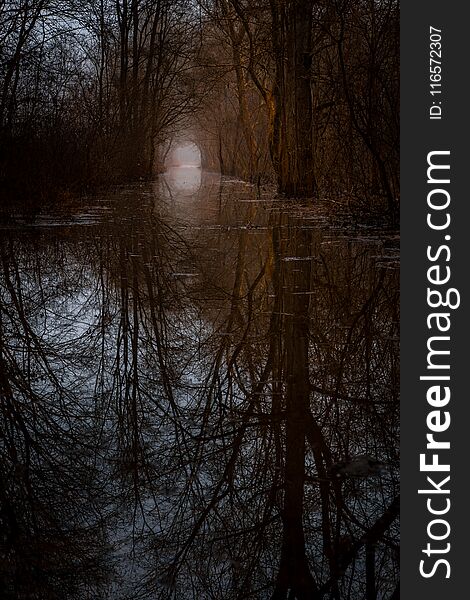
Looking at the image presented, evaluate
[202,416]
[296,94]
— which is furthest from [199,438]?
[296,94]

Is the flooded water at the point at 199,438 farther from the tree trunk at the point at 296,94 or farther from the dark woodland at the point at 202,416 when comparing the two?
the tree trunk at the point at 296,94

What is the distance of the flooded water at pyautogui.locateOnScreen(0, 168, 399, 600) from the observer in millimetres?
1473

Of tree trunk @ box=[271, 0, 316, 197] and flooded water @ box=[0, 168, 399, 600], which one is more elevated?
tree trunk @ box=[271, 0, 316, 197]

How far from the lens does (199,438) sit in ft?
7.25

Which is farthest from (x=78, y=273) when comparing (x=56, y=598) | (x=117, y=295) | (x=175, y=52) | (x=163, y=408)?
(x=175, y=52)

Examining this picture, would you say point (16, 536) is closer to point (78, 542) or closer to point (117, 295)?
point (78, 542)

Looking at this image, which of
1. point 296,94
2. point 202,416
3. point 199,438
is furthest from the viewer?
point 296,94

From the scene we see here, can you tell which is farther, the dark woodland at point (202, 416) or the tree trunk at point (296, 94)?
the tree trunk at point (296, 94)

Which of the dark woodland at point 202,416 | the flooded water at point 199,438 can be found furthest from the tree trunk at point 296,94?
the flooded water at point 199,438

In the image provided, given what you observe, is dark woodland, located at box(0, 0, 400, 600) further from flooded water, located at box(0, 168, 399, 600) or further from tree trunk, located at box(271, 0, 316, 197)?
tree trunk, located at box(271, 0, 316, 197)

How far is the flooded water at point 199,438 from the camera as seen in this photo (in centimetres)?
147

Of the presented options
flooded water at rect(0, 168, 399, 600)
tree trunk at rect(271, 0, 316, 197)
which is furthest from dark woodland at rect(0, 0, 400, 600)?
tree trunk at rect(271, 0, 316, 197)

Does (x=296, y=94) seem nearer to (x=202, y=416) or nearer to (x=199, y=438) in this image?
(x=202, y=416)

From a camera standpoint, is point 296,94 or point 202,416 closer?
point 202,416
